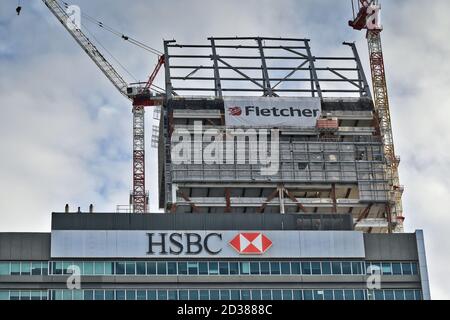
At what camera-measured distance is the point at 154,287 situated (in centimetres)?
12575

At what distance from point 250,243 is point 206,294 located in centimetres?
982

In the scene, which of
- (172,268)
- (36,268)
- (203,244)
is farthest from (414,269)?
(36,268)

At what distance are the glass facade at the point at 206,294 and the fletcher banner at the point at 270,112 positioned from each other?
40.7 meters

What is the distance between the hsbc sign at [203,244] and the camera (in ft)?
417

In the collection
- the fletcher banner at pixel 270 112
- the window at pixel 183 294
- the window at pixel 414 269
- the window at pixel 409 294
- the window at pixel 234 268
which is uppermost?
the fletcher banner at pixel 270 112

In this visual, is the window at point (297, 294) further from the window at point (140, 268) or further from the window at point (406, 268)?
the window at point (140, 268)

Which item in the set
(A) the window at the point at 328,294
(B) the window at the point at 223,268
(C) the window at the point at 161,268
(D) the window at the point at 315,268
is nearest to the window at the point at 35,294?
(C) the window at the point at 161,268

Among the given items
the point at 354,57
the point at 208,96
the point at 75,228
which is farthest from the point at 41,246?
the point at 354,57

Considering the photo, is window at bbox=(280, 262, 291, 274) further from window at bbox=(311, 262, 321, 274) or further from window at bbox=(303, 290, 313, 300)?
window at bbox=(303, 290, 313, 300)

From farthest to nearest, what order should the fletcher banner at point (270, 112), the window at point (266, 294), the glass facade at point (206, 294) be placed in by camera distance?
the fletcher banner at point (270, 112) < the window at point (266, 294) < the glass facade at point (206, 294)

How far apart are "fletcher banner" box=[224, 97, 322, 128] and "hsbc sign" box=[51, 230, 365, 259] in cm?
3346

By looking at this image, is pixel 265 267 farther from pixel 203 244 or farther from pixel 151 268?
pixel 151 268

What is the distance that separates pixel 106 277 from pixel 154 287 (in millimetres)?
6356

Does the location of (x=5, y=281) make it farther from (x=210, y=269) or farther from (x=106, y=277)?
(x=210, y=269)
